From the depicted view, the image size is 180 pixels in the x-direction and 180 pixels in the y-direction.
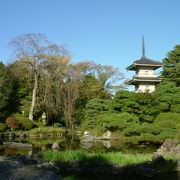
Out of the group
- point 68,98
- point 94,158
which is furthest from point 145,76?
point 94,158

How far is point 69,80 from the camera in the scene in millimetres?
22312

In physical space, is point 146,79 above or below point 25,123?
above

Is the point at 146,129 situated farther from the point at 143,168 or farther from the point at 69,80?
the point at 69,80

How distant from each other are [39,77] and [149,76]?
1078cm

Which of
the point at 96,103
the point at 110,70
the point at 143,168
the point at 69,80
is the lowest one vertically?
the point at 143,168

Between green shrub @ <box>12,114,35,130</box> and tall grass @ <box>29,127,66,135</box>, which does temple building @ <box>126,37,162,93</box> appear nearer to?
tall grass @ <box>29,127,66,135</box>

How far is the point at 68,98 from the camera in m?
20.9

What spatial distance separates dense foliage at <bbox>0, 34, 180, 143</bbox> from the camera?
55.4 feet

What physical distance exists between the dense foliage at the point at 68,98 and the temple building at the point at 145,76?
3.32 ft

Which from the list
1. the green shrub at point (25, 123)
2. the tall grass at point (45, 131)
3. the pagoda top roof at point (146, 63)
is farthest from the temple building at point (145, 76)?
the green shrub at point (25, 123)

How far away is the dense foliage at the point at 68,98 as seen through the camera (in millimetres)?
16891

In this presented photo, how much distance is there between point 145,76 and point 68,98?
28.8ft

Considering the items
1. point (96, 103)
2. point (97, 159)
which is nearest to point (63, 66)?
point (96, 103)

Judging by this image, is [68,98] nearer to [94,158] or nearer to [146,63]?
[146,63]
